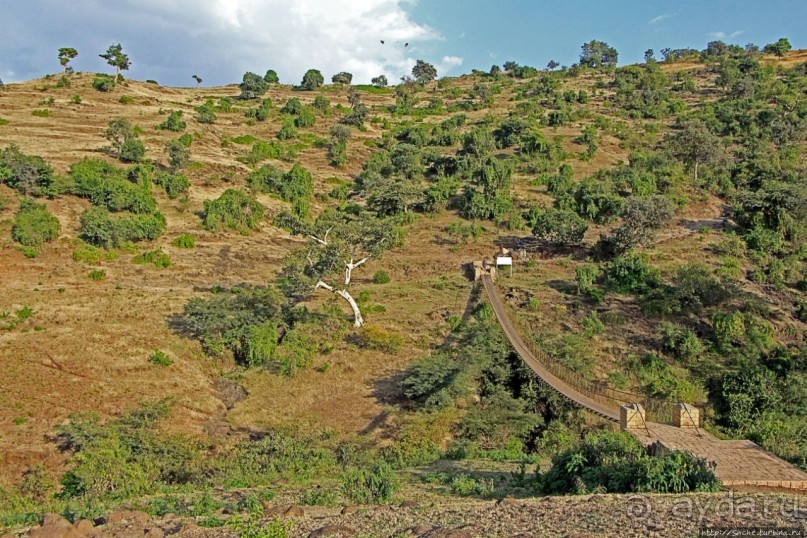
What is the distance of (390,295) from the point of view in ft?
97.0

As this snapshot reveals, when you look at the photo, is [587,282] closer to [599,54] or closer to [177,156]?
[177,156]

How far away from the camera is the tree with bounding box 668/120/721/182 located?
1799 inches

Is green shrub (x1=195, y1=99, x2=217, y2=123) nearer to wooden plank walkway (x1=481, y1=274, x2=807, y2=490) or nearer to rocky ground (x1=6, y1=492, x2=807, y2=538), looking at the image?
wooden plank walkway (x1=481, y1=274, x2=807, y2=490)

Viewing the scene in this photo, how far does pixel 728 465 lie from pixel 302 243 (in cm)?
3203

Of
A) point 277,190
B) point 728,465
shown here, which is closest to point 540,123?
point 277,190

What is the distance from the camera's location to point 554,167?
49.8m

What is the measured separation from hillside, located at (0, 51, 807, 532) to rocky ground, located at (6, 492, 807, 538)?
65.0 inches

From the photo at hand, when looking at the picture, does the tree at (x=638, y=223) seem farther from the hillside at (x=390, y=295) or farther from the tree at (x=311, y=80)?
the tree at (x=311, y=80)

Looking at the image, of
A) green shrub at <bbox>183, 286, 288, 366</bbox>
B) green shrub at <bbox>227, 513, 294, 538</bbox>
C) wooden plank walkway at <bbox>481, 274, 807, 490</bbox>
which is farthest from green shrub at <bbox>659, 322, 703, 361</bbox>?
green shrub at <bbox>227, 513, 294, 538</bbox>

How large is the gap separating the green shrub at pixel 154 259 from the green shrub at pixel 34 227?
4780 millimetres

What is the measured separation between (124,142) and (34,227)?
55.5 feet

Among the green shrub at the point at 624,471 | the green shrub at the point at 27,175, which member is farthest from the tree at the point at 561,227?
the green shrub at the point at 27,175

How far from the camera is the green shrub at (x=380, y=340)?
23.6 metres

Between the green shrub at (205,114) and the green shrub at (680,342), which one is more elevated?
the green shrub at (205,114)
